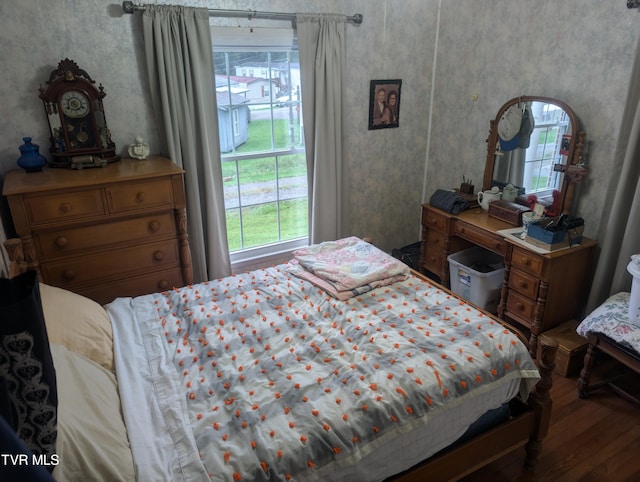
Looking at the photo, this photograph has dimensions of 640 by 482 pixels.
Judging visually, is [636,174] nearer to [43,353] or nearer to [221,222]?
[221,222]

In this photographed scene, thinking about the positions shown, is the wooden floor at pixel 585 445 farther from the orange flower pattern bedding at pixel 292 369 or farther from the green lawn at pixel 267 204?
the green lawn at pixel 267 204

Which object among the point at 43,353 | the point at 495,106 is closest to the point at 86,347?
the point at 43,353

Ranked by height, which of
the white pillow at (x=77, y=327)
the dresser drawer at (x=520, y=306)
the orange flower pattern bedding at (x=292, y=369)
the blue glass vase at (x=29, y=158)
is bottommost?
the dresser drawer at (x=520, y=306)

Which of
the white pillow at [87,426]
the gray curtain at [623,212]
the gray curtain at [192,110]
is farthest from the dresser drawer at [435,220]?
the white pillow at [87,426]

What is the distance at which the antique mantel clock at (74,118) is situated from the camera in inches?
98.9

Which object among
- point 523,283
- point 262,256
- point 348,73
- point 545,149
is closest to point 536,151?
point 545,149

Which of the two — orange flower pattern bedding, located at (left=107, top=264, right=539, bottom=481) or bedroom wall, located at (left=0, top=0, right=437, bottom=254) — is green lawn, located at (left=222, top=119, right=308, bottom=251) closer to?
bedroom wall, located at (left=0, top=0, right=437, bottom=254)

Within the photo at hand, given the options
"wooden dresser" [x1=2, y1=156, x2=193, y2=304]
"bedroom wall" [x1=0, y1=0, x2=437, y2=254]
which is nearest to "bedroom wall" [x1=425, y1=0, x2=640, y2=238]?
"bedroom wall" [x1=0, y1=0, x2=437, y2=254]

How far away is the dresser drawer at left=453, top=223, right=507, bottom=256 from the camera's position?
9.50 ft

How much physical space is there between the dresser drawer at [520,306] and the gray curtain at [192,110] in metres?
2.00

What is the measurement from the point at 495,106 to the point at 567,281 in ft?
4.56

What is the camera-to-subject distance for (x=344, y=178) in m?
3.53

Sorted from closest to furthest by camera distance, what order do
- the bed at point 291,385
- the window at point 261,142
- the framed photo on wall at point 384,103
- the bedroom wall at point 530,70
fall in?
the bed at point 291,385 → the bedroom wall at point 530,70 → the window at point 261,142 → the framed photo on wall at point 384,103

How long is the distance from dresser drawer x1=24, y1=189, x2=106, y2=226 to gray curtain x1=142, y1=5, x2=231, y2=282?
63cm
